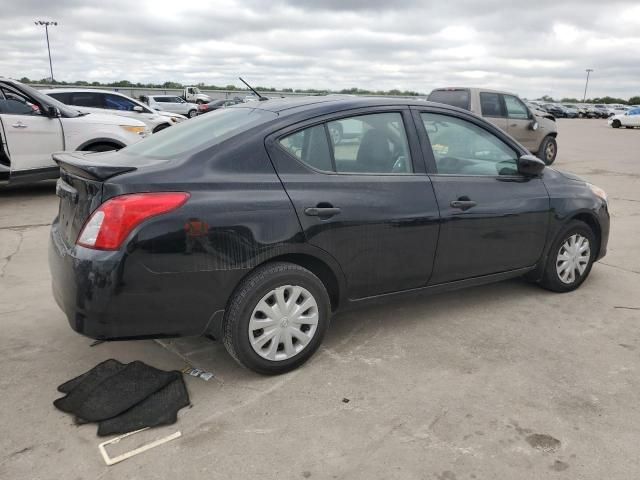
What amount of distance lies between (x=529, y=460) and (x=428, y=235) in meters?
1.53

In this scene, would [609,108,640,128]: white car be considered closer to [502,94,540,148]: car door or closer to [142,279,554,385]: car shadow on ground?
[502,94,540,148]: car door

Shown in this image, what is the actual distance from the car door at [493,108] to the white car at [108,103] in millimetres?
6850

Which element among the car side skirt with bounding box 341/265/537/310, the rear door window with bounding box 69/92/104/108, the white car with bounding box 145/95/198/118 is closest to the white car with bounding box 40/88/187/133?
the rear door window with bounding box 69/92/104/108

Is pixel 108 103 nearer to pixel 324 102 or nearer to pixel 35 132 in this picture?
pixel 35 132

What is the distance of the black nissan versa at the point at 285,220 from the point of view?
276 cm

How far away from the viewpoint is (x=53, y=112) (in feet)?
27.1

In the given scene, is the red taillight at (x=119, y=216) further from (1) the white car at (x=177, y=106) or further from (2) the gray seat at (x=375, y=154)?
(1) the white car at (x=177, y=106)

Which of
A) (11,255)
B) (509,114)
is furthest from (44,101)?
(509,114)

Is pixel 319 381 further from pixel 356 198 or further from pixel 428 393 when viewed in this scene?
pixel 356 198

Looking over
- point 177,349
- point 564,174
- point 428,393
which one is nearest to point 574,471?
point 428,393

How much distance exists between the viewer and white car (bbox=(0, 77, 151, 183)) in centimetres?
793

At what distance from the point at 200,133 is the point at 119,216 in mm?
925

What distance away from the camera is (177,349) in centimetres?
356

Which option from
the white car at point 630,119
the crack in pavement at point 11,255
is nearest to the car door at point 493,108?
the crack in pavement at point 11,255
